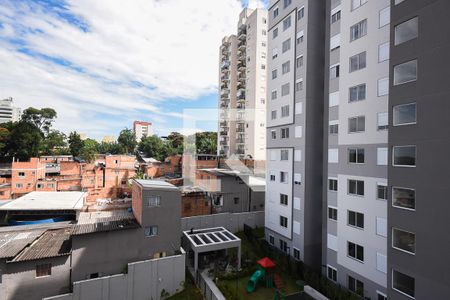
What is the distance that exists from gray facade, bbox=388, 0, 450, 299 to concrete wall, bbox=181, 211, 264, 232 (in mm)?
16187

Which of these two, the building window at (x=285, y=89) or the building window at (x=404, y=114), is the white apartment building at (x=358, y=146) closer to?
the building window at (x=404, y=114)

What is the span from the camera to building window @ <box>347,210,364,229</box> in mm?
15539

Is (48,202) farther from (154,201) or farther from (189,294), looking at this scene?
(189,294)

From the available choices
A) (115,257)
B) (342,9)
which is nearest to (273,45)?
(342,9)

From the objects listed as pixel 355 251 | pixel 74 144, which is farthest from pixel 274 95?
pixel 74 144

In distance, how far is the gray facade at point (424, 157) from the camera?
1016 cm

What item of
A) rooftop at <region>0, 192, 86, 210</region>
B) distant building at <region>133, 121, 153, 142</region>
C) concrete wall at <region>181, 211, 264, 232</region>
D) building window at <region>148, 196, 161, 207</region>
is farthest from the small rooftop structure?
distant building at <region>133, 121, 153, 142</region>

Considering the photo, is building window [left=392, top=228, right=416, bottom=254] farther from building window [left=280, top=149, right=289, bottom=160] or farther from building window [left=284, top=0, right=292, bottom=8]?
building window [left=284, top=0, right=292, bottom=8]

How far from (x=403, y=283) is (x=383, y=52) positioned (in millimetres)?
12087

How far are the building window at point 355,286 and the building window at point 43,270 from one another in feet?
60.0

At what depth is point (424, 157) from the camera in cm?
1085

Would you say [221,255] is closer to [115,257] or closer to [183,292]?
[183,292]

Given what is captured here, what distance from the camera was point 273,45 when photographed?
24781 mm

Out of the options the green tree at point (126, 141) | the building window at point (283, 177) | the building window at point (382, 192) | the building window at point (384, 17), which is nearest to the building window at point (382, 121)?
the building window at point (382, 192)
